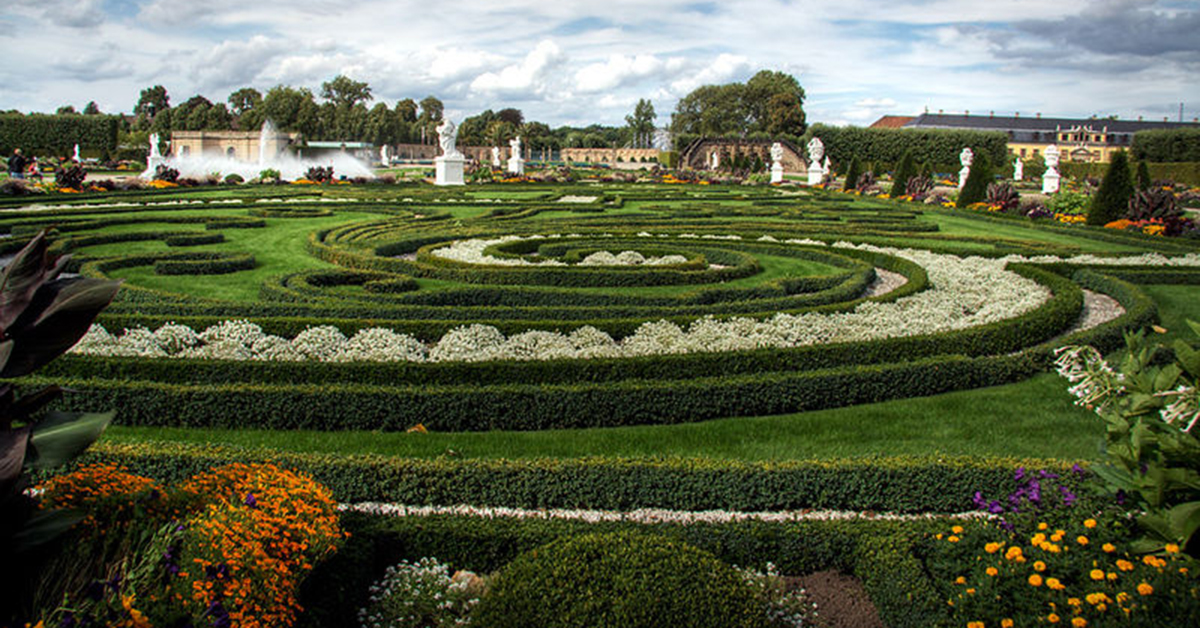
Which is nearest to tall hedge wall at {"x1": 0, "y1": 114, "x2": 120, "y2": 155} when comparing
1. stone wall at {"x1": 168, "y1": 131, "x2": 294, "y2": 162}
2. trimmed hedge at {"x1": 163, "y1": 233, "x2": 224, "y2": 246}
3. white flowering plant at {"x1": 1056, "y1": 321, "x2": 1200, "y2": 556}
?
stone wall at {"x1": 168, "y1": 131, "x2": 294, "y2": 162}

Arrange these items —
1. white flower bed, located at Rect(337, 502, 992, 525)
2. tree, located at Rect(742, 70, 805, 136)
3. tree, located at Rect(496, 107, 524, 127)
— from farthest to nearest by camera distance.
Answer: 1. tree, located at Rect(496, 107, 524, 127)
2. tree, located at Rect(742, 70, 805, 136)
3. white flower bed, located at Rect(337, 502, 992, 525)

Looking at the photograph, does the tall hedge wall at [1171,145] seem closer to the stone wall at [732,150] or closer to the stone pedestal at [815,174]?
the stone wall at [732,150]

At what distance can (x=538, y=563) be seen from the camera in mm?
3447

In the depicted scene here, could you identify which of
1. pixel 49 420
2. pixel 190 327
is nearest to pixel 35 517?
pixel 49 420

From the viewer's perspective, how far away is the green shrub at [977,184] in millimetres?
26875

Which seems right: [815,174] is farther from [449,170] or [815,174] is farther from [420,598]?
[420,598]

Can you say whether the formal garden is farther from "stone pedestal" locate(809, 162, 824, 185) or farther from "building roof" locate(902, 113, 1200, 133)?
"building roof" locate(902, 113, 1200, 133)

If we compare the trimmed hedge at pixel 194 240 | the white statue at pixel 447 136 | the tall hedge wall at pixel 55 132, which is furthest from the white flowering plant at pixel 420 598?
the tall hedge wall at pixel 55 132

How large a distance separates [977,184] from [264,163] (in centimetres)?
3762

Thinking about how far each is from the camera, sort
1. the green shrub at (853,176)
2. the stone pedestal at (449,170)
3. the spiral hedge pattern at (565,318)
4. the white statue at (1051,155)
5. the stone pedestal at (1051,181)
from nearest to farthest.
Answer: the spiral hedge pattern at (565,318), the white statue at (1051,155), the stone pedestal at (1051,181), the stone pedestal at (449,170), the green shrub at (853,176)

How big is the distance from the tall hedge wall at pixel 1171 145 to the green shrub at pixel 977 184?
34806mm

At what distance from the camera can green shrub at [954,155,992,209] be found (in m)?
26.9

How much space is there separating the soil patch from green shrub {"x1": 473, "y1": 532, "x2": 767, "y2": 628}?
0.96 metres

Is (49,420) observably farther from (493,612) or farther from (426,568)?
(426,568)
